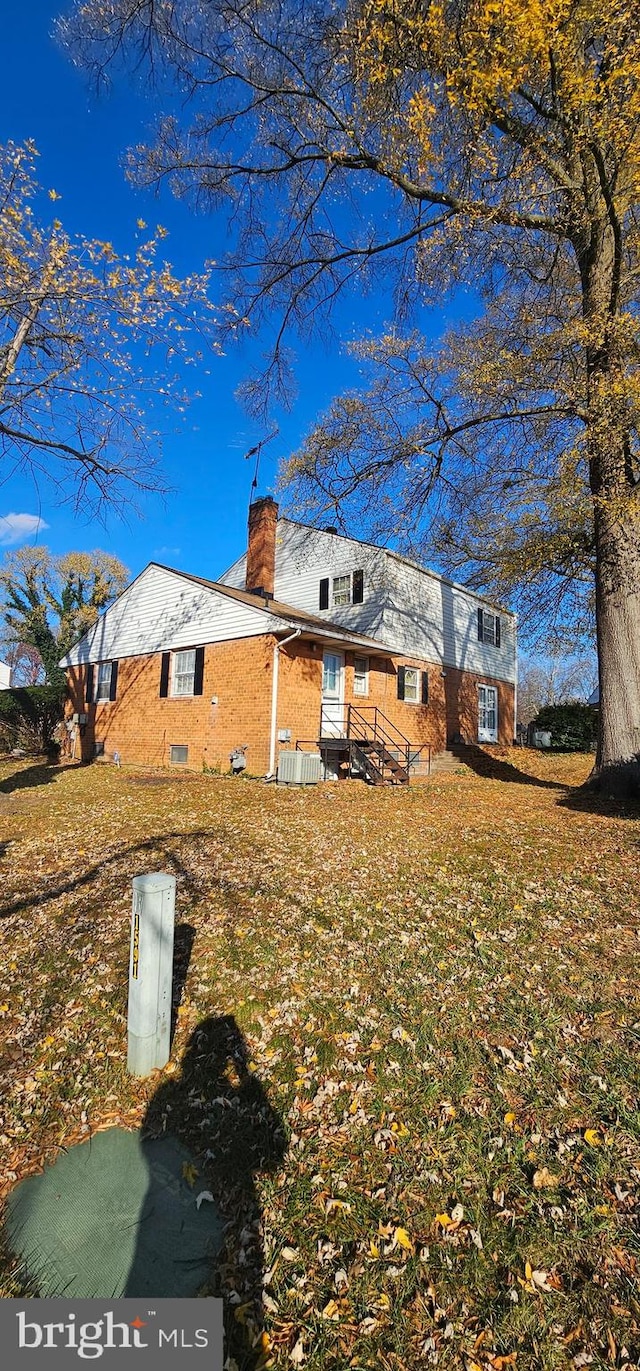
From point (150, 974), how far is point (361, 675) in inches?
541

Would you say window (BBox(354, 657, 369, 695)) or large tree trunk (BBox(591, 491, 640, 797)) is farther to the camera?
window (BBox(354, 657, 369, 695))

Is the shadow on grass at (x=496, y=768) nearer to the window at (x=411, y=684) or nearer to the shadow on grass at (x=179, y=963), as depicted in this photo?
the window at (x=411, y=684)

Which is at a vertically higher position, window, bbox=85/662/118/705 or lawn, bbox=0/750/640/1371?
window, bbox=85/662/118/705

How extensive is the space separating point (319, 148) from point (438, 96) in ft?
6.70

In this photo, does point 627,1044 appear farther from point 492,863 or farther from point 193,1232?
point 492,863

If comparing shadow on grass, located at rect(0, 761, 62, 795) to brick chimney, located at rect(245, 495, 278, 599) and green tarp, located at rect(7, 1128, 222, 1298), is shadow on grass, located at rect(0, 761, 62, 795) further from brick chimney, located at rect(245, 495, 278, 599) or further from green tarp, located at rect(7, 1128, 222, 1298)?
green tarp, located at rect(7, 1128, 222, 1298)

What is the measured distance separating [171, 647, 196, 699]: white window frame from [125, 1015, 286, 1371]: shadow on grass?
13.0 metres

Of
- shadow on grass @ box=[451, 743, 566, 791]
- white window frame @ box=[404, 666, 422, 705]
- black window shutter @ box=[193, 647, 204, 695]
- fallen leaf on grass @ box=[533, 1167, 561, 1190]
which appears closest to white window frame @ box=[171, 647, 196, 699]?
black window shutter @ box=[193, 647, 204, 695]

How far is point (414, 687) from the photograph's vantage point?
18.8 metres

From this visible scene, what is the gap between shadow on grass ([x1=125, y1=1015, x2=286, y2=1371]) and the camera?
211cm

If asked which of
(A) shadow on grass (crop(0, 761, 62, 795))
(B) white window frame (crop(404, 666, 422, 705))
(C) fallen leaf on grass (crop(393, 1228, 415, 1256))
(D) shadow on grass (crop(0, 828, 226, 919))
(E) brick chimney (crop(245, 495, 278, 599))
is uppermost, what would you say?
(E) brick chimney (crop(245, 495, 278, 599))

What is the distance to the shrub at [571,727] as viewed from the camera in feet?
73.5

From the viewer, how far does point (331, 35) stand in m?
7.91

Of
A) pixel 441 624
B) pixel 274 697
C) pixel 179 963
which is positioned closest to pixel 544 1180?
pixel 179 963
